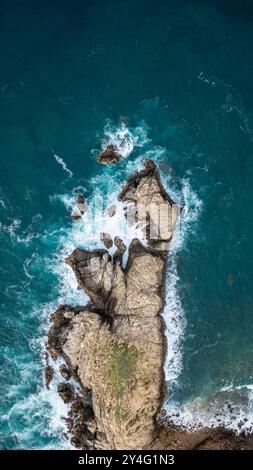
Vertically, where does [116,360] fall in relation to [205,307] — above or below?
below

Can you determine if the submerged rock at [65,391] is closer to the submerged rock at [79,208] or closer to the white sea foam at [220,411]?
the white sea foam at [220,411]

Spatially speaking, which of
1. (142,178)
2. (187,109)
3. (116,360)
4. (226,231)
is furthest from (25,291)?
(187,109)

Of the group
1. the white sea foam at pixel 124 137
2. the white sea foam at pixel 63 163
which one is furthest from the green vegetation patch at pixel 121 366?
the white sea foam at pixel 124 137

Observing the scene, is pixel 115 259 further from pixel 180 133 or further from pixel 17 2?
pixel 17 2

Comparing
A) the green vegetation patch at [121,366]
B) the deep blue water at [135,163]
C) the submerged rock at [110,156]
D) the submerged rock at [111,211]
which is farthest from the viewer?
the submerged rock at [110,156]

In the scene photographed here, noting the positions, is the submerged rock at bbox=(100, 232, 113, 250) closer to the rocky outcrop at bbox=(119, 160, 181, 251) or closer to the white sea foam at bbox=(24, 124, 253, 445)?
the white sea foam at bbox=(24, 124, 253, 445)

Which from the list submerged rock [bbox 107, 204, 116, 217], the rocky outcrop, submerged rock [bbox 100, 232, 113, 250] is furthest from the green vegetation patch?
submerged rock [bbox 107, 204, 116, 217]
